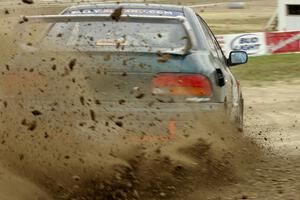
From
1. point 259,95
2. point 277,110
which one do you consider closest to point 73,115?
point 277,110

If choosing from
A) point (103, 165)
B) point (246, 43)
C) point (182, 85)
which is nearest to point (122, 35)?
point (182, 85)

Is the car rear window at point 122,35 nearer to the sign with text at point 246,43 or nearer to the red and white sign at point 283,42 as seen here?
the sign with text at point 246,43

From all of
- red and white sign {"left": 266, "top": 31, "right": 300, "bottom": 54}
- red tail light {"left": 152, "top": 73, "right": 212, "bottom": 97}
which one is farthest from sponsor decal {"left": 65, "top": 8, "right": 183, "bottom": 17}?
red and white sign {"left": 266, "top": 31, "right": 300, "bottom": 54}

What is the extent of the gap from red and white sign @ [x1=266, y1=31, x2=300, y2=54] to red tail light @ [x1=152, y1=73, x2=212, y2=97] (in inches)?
626

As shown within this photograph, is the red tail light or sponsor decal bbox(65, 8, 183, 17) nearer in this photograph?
the red tail light

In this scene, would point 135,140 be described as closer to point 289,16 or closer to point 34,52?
point 34,52

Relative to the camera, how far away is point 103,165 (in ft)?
14.2

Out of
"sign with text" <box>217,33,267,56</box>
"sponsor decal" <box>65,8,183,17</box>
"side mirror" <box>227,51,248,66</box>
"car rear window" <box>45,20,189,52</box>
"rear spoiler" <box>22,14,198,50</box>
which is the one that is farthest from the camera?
"sign with text" <box>217,33,267,56</box>

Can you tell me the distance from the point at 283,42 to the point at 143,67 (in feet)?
54.5

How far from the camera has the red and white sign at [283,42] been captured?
20.4 metres

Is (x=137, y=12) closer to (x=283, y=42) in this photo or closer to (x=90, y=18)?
(x=90, y=18)

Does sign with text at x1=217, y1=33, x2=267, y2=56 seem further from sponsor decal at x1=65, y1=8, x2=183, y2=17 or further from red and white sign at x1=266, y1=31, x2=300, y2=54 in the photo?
sponsor decal at x1=65, y1=8, x2=183, y2=17

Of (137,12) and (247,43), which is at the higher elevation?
(137,12)

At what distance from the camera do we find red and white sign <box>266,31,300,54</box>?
20.4 m
